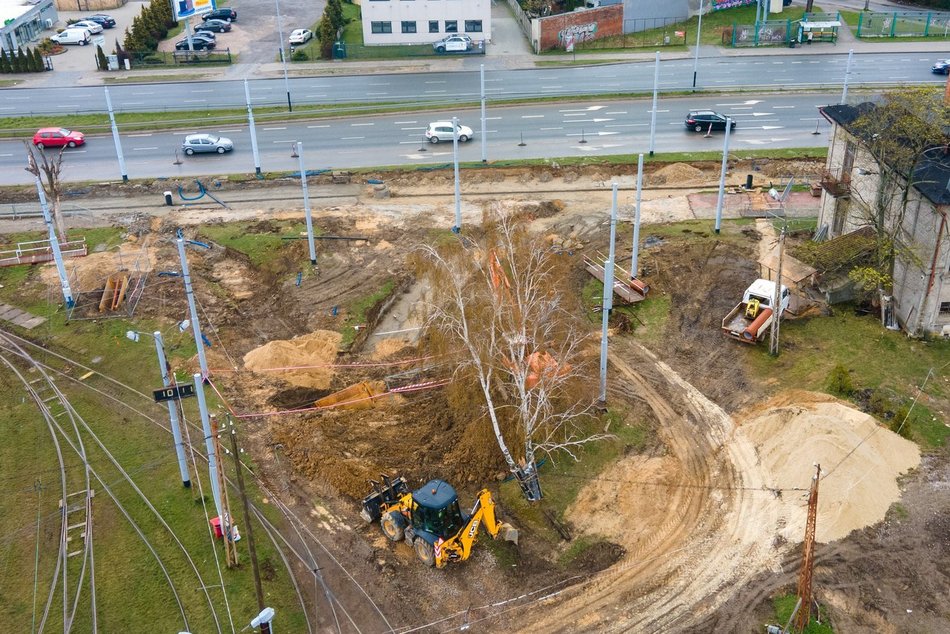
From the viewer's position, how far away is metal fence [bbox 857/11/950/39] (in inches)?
3093

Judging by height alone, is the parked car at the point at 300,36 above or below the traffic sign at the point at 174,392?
above

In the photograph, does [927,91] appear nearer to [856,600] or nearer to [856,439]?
[856,439]

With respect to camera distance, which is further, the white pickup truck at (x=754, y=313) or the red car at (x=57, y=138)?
the red car at (x=57, y=138)

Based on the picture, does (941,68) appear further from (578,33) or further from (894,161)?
(894,161)

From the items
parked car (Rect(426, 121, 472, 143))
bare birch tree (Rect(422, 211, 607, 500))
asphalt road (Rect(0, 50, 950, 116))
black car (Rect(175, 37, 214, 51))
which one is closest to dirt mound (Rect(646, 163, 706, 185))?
parked car (Rect(426, 121, 472, 143))

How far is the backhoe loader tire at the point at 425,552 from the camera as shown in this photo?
25328 millimetres

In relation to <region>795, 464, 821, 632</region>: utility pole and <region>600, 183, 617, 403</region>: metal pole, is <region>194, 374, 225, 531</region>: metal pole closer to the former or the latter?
<region>600, 183, 617, 403</region>: metal pole

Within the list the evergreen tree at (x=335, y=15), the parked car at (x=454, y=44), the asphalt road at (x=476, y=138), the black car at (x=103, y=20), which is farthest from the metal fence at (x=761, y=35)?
the black car at (x=103, y=20)

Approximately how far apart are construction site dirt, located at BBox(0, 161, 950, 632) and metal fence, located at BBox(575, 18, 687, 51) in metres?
35.9

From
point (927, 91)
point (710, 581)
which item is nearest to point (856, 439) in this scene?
point (710, 581)

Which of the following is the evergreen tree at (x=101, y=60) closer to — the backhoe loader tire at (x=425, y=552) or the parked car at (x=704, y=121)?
the parked car at (x=704, y=121)

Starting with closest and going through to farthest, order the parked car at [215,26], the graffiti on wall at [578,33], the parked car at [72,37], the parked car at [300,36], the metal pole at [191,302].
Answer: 1. the metal pole at [191,302]
2. the graffiti on wall at [578,33]
3. the parked car at [300,36]
4. the parked car at [72,37]
5. the parked car at [215,26]

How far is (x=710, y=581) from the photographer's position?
24.8m

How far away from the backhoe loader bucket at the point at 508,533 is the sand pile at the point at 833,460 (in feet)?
27.4
